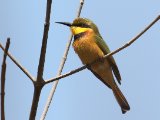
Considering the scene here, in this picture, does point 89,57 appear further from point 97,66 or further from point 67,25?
point 67,25

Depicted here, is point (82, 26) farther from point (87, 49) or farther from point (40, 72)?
point (40, 72)

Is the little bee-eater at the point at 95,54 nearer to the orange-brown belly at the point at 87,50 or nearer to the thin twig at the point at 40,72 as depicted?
the orange-brown belly at the point at 87,50

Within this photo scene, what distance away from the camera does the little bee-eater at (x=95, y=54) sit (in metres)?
2.49

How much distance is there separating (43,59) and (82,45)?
1.40 m

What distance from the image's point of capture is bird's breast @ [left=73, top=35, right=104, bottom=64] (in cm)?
248

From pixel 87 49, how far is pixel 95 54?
70 millimetres

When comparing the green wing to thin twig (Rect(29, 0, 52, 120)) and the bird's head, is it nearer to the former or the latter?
the bird's head

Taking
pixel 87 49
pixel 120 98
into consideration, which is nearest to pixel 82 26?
pixel 87 49

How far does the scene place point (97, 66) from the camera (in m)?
2.54

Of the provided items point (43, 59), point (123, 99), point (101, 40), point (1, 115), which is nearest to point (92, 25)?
point (101, 40)

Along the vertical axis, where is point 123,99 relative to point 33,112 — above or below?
below

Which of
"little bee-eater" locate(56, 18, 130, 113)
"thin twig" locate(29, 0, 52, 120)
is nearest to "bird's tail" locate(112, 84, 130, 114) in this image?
"little bee-eater" locate(56, 18, 130, 113)

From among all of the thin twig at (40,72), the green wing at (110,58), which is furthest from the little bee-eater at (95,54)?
the thin twig at (40,72)

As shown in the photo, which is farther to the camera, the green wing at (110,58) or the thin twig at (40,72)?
the green wing at (110,58)
